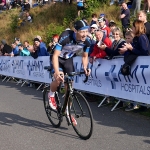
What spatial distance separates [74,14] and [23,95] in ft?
40.8

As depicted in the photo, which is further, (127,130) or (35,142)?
(127,130)

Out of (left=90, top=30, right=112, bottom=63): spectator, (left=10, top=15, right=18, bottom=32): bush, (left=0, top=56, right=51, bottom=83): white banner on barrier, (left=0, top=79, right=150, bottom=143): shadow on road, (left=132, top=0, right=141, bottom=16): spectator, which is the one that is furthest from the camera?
(left=10, top=15, right=18, bottom=32): bush

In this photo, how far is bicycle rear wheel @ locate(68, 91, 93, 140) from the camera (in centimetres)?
617

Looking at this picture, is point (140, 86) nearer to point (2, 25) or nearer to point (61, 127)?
point (61, 127)

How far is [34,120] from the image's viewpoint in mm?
7945

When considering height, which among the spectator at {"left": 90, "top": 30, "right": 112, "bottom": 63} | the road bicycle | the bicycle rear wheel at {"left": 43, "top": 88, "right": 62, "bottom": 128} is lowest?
the bicycle rear wheel at {"left": 43, "top": 88, "right": 62, "bottom": 128}

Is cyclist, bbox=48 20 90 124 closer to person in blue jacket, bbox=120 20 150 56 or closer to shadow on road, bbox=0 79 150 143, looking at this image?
shadow on road, bbox=0 79 150 143

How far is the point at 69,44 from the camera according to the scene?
629cm

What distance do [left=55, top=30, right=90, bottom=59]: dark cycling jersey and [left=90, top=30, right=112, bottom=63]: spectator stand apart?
2.54m

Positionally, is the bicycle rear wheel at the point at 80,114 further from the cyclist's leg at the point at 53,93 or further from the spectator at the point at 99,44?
the spectator at the point at 99,44


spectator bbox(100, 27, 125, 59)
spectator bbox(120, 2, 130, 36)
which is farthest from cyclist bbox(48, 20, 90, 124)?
spectator bbox(120, 2, 130, 36)

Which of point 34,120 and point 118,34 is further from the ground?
point 118,34

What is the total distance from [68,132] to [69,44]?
1671mm

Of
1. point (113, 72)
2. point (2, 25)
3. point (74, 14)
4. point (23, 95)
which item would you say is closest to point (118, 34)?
point (113, 72)
